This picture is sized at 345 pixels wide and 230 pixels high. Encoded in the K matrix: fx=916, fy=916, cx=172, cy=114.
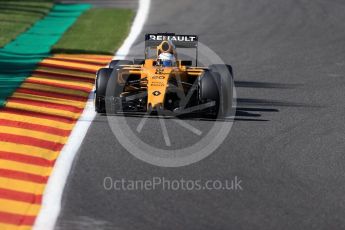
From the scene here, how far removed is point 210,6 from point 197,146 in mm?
17998

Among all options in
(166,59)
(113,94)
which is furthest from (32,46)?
(113,94)

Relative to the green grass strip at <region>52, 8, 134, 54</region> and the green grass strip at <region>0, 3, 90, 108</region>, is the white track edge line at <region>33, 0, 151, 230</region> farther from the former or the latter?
the green grass strip at <region>52, 8, 134, 54</region>

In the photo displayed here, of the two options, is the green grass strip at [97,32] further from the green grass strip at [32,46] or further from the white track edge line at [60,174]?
the white track edge line at [60,174]

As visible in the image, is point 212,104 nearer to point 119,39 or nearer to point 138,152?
point 138,152

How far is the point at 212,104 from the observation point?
1453cm

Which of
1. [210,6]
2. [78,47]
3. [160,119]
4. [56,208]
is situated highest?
[210,6]

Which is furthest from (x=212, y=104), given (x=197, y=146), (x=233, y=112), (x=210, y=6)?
(x=210, y=6)

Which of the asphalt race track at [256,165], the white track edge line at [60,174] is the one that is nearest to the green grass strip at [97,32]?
the asphalt race track at [256,165]

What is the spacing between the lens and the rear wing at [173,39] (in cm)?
1639

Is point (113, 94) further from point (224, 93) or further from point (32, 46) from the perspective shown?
point (32, 46)

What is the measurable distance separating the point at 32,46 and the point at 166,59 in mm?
8036

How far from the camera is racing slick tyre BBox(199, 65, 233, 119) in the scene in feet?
47.8

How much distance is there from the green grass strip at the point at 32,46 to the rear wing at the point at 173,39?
2.68 m

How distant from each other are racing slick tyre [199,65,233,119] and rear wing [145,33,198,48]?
1.48 meters
